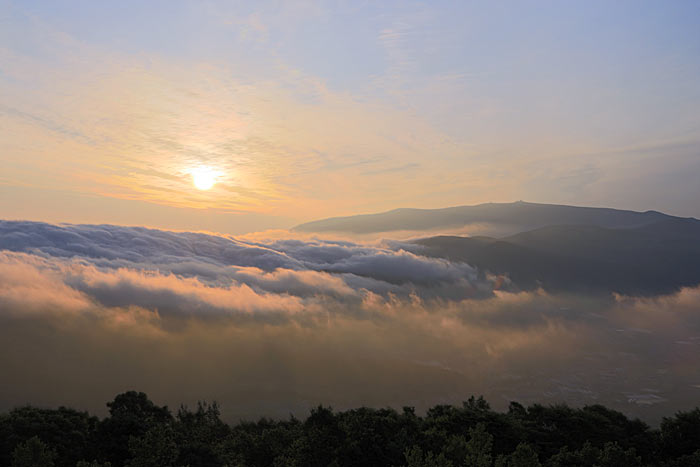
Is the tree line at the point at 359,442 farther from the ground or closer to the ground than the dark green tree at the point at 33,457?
closer to the ground

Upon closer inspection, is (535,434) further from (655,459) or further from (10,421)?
(10,421)

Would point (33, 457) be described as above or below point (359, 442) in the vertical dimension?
above

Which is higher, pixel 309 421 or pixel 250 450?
pixel 309 421

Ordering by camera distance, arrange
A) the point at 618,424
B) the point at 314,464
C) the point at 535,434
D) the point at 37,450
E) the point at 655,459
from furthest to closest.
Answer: the point at 618,424 < the point at 535,434 < the point at 655,459 < the point at 314,464 < the point at 37,450

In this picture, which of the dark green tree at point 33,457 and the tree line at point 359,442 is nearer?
the dark green tree at point 33,457

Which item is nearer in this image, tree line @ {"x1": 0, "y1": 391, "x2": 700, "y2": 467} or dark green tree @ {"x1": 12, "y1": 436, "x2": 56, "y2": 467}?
dark green tree @ {"x1": 12, "y1": 436, "x2": 56, "y2": 467}

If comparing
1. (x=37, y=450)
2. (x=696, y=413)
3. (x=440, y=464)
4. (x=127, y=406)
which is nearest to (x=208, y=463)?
(x=37, y=450)

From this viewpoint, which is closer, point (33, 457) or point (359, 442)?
A: point (33, 457)

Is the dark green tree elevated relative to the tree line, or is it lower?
elevated
